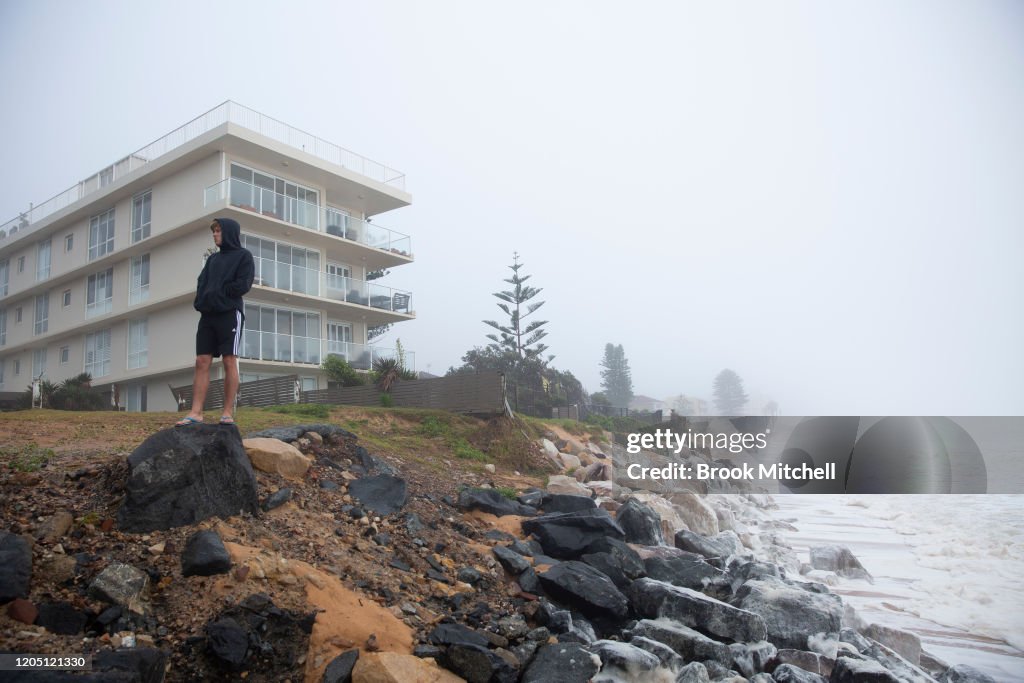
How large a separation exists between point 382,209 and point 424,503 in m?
21.2

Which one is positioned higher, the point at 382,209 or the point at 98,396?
the point at 382,209

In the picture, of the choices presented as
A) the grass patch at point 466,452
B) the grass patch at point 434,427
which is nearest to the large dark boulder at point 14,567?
the grass patch at point 466,452

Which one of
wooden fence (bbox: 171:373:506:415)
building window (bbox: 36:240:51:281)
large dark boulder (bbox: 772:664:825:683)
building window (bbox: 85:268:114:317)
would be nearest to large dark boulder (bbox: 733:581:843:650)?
large dark boulder (bbox: 772:664:825:683)

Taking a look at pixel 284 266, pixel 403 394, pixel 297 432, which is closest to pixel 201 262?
pixel 284 266

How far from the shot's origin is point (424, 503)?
7574mm

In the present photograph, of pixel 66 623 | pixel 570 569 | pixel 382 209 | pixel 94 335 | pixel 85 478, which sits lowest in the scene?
pixel 570 569

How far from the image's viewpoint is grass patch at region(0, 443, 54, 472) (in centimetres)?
544

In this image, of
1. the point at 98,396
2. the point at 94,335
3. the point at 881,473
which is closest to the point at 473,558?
the point at 881,473

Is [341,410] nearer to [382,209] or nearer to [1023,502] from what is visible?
[382,209]

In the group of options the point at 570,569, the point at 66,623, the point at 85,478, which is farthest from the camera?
the point at 570,569

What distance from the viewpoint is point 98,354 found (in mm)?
25266

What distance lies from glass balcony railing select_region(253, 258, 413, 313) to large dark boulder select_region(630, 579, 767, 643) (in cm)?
1682

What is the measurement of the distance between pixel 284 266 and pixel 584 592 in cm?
1839

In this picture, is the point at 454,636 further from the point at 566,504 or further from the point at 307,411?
the point at 307,411
